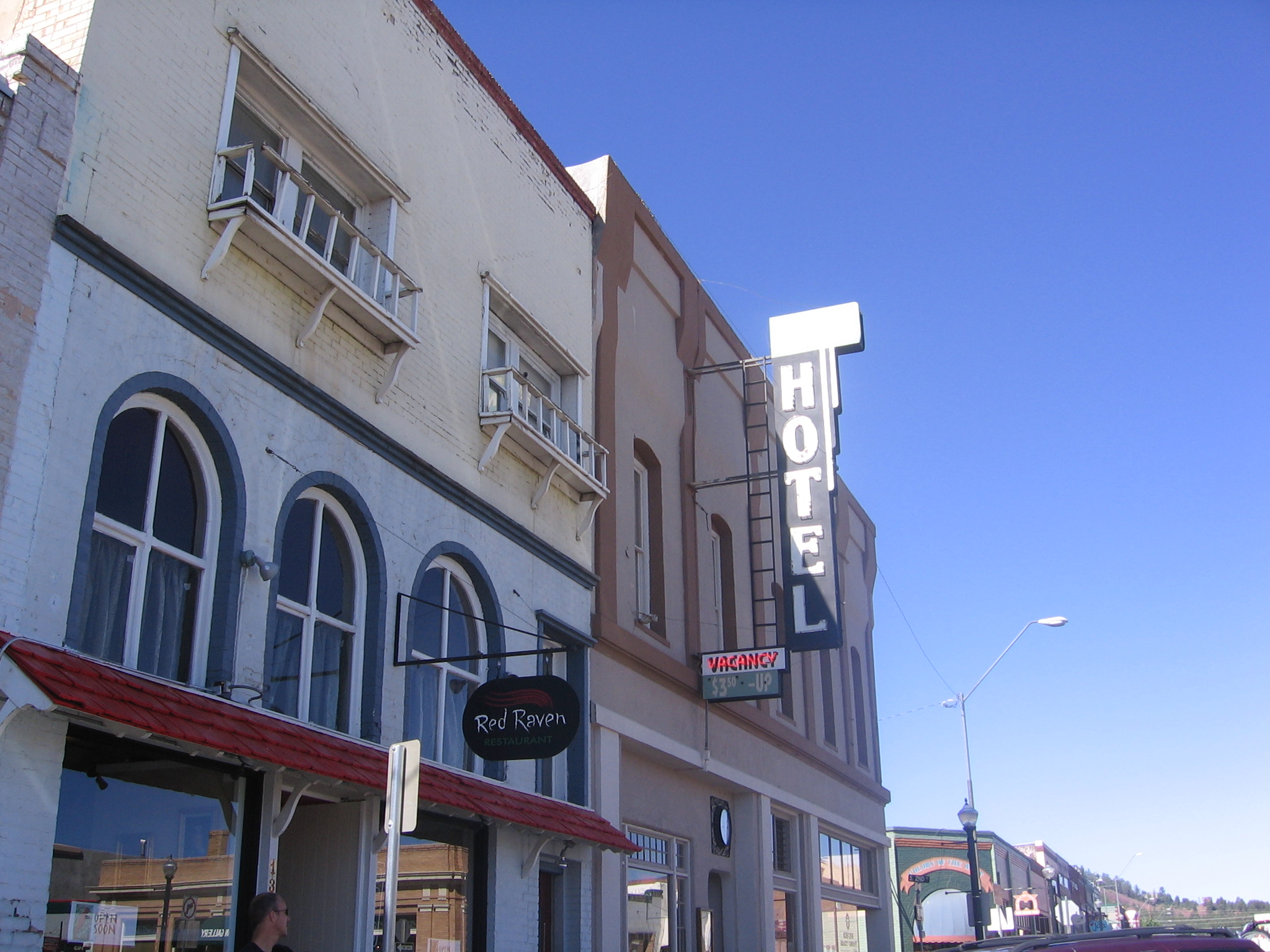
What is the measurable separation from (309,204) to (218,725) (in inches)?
216

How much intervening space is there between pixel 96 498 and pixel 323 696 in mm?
3223

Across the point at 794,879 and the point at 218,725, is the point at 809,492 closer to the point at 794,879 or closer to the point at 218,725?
the point at 794,879

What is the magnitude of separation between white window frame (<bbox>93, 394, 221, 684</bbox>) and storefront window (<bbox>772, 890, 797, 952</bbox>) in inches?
594

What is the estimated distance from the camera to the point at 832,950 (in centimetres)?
2730

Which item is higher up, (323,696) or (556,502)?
(556,502)

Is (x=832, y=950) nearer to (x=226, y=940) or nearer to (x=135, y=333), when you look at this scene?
(x=226, y=940)

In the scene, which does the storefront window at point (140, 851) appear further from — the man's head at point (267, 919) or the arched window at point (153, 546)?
the man's head at point (267, 919)

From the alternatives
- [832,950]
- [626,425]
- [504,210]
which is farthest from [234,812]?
[832,950]

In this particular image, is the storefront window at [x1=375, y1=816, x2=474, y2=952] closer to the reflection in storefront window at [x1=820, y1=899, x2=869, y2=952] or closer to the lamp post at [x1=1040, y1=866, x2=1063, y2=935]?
the reflection in storefront window at [x1=820, y1=899, x2=869, y2=952]

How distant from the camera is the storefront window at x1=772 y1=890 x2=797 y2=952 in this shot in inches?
920

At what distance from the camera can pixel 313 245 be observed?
13.0 m

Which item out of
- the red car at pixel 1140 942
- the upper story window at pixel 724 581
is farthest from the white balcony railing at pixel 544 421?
the red car at pixel 1140 942

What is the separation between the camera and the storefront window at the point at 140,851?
9.01 meters

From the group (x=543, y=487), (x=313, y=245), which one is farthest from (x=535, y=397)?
(x=313, y=245)
